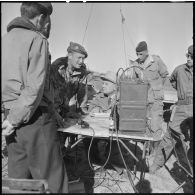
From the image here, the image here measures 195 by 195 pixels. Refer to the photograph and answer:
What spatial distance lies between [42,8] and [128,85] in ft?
4.59

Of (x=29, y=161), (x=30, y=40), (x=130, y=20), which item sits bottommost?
(x=29, y=161)

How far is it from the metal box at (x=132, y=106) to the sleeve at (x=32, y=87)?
1.25m

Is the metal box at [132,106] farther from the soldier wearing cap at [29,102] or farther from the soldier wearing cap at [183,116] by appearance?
the soldier wearing cap at [183,116]

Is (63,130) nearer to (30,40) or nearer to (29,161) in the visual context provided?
(29,161)

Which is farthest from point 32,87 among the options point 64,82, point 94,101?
point 94,101

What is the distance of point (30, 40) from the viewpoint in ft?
8.23

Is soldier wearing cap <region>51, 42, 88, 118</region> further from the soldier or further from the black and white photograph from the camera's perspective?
the soldier

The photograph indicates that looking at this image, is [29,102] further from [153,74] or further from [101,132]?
[153,74]

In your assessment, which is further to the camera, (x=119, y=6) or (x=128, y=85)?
(x=119, y=6)

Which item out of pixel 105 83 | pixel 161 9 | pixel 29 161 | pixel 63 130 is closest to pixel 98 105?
pixel 105 83

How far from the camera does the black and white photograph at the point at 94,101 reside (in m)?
2.54

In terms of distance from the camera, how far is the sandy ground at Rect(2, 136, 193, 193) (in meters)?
4.25

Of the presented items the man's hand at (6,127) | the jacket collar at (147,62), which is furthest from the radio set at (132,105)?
the jacket collar at (147,62)

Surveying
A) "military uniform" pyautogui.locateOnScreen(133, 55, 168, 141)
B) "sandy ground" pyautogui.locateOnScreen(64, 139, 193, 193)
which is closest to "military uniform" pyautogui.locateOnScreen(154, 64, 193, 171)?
"sandy ground" pyautogui.locateOnScreen(64, 139, 193, 193)
